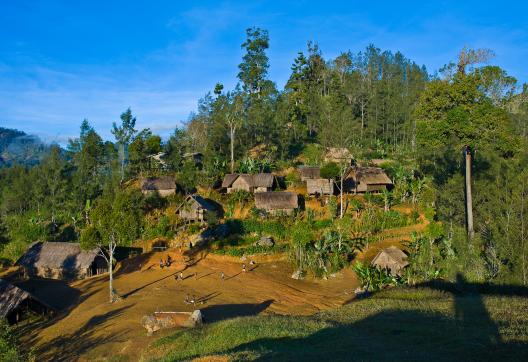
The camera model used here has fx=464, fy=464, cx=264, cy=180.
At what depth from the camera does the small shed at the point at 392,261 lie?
2555 centimetres

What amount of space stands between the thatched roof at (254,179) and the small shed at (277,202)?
457cm

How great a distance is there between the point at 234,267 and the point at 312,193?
1456cm

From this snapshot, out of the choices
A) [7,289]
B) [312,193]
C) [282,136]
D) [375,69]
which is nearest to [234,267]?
[7,289]

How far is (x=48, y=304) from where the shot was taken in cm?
2238

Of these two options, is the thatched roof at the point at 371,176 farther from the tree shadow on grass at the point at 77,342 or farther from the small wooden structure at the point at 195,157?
the tree shadow on grass at the point at 77,342

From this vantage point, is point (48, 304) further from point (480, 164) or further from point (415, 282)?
point (480, 164)

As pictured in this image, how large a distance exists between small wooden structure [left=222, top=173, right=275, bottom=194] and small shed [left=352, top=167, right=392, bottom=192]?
759 cm

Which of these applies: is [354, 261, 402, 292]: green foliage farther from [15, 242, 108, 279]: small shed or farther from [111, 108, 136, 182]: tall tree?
[111, 108, 136, 182]: tall tree

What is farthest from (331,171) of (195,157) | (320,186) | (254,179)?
(195,157)

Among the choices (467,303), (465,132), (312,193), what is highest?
(465,132)

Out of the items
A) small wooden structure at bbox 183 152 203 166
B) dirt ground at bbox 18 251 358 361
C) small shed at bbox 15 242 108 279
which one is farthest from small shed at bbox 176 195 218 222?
small wooden structure at bbox 183 152 203 166

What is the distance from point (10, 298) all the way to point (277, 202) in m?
20.6

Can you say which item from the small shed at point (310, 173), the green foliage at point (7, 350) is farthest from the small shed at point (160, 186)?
the green foliage at point (7, 350)

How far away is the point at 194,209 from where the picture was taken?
119 ft
